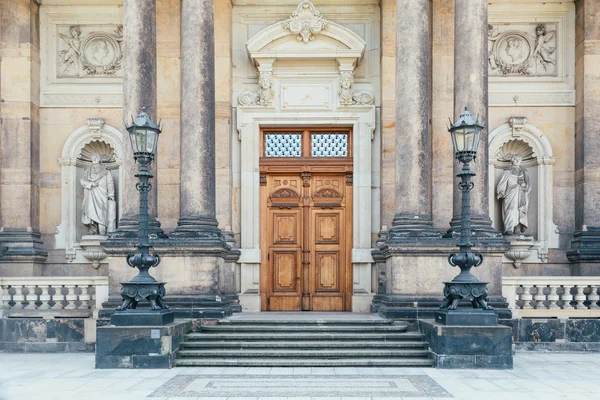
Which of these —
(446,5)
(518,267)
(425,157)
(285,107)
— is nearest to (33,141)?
(285,107)

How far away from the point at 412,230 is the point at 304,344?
326 centimetres

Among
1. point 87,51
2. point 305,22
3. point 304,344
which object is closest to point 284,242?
point 304,344

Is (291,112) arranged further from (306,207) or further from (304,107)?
(306,207)

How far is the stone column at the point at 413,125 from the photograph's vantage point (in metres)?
13.6

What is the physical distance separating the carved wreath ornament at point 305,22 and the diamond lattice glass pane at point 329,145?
2.34 meters

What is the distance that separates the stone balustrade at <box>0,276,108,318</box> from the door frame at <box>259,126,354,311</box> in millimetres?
4109

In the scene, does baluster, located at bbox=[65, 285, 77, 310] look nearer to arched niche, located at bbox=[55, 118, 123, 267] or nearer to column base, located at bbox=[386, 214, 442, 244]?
arched niche, located at bbox=[55, 118, 123, 267]

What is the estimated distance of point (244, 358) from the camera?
38.0ft

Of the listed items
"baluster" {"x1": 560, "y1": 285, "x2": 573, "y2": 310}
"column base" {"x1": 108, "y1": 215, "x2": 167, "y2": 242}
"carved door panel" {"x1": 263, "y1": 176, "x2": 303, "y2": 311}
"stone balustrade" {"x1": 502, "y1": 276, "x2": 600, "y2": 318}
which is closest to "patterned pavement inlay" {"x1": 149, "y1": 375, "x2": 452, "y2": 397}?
"column base" {"x1": 108, "y1": 215, "x2": 167, "y2": 242}

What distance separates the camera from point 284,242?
16422mm

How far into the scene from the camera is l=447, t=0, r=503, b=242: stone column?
44.8 feet

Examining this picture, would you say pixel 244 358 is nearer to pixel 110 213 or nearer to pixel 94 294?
pixel 94 294

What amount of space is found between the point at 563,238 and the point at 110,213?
1085cm

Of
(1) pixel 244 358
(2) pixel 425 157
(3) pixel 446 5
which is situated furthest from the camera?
(3) pixel 446 5
